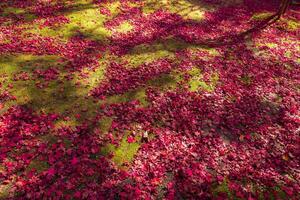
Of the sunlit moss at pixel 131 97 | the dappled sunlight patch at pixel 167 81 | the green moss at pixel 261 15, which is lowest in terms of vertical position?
the sunlit moss at pixel 131 97

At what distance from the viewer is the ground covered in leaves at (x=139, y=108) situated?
800 centimetres

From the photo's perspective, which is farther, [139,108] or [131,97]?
[131,97]

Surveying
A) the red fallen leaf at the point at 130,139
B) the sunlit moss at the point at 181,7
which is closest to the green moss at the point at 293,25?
the sunlit moss at the point at 181,7

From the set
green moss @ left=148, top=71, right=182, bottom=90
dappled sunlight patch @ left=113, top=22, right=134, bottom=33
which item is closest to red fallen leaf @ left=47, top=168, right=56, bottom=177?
green moss @ left=148, top=71, right=182, bottom=90

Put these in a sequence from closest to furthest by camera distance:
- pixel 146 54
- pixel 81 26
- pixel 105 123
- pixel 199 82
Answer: pixel 105 123, pixel 199 82, pixel 146 54, pixel 81 26

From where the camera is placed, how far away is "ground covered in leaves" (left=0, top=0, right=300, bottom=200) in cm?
800

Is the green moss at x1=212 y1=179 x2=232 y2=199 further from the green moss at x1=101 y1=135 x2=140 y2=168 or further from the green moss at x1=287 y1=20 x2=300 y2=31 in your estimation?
the green moss at x1=287 y1=20 x2=300 y2=31

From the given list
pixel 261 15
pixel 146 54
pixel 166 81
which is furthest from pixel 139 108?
pixel 261 15

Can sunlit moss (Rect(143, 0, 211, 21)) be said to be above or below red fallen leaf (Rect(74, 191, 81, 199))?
above

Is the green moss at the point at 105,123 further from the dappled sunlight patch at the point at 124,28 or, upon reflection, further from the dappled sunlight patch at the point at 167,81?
the dappled sunlight patch at the point at 124,28

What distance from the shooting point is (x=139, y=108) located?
419 inches

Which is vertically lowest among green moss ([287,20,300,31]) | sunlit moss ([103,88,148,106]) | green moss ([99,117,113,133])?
green moss ([99,117,113,133])

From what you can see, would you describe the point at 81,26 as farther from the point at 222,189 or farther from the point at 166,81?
the point at 222,189

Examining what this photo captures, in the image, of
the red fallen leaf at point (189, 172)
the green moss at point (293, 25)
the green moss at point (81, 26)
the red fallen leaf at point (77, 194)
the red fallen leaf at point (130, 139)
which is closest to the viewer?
the red fallen leaf at point (77, 194)
